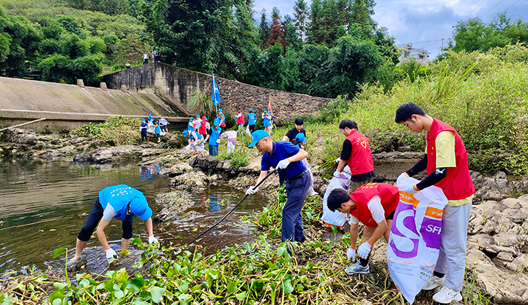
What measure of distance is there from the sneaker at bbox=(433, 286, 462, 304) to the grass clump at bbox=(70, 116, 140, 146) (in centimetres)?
1783

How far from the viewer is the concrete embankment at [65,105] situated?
16.4 m

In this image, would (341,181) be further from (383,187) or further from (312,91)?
(312,91)

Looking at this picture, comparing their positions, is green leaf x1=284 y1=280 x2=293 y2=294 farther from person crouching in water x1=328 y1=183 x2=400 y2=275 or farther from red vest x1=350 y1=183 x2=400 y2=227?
Answer: red vest x1=350 y1=183 x2=400 y2=227

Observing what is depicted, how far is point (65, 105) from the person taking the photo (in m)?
18.5

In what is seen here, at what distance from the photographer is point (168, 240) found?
501cm

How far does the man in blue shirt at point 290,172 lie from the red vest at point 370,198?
0.99m

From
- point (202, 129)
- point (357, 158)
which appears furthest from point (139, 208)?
point (202, 129)

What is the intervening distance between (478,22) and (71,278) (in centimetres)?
4207

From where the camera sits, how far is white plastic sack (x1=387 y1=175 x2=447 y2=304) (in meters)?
2.65

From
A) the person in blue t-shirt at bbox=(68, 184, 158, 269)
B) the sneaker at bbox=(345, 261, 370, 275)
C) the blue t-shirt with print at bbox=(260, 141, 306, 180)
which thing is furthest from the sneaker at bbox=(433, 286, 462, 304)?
the person in blue t-shirt at bbox=(68, 184, 158, 269)

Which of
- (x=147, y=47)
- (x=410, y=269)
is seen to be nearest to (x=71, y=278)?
(x=410, y=269)

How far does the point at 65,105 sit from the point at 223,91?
10.1 meters

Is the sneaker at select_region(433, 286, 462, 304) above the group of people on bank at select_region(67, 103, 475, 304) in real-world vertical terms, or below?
below

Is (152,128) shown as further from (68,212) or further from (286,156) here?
(286,156)
